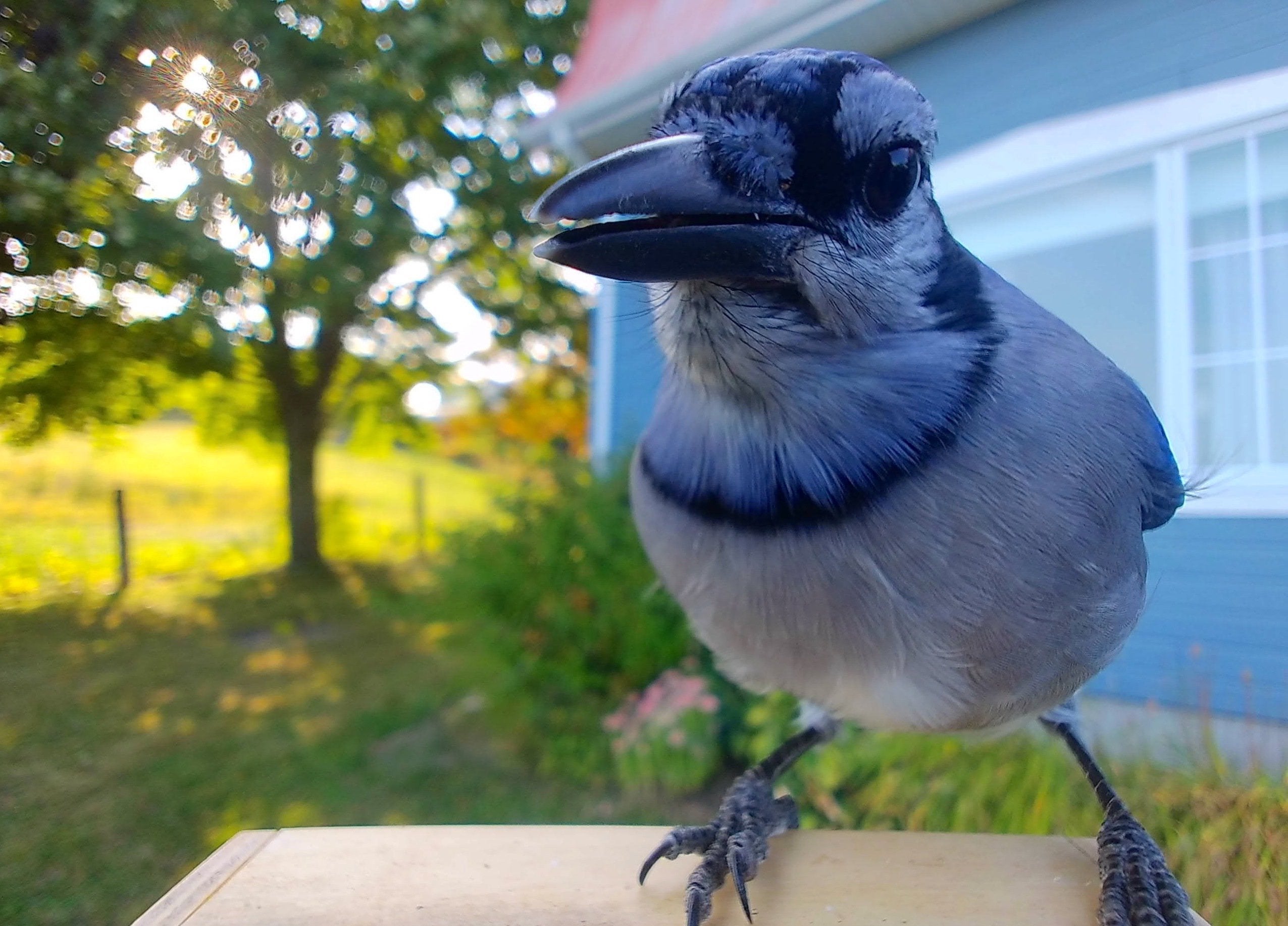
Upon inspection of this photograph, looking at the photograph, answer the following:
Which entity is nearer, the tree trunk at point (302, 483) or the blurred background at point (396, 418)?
the blurred background at point (396, 418)

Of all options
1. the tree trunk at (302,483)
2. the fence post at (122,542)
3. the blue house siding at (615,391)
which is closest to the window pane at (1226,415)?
the blue house siding at (615,391)

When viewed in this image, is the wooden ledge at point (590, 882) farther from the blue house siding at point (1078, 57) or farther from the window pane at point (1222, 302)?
the blue house siding at point (1078, 57)

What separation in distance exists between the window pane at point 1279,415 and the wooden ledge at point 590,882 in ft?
2.18

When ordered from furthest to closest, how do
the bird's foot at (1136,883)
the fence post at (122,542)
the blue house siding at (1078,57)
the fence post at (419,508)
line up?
the fence post at (419,508), the fence post at (122,542), the blue house siding at (1078,57), the bird's foot at (1136,883)

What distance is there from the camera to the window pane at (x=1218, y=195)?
104 cm

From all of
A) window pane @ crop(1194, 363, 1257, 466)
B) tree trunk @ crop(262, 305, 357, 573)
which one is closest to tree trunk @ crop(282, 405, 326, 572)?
tree trunk @ crop(262, 305, 357, 573)

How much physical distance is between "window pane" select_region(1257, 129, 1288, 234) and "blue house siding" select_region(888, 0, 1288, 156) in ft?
0.33

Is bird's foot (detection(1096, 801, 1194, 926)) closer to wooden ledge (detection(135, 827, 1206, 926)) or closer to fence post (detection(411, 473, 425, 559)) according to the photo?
wooden ledge (detection(135, 827, 1206, 926))

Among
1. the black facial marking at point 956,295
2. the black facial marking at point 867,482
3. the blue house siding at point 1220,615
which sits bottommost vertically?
the blue house siding at point 1220,615

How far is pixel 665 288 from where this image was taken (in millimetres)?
756

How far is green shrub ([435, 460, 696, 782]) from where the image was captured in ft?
8.23

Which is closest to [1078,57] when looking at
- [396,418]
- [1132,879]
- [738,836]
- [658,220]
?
[658,220]

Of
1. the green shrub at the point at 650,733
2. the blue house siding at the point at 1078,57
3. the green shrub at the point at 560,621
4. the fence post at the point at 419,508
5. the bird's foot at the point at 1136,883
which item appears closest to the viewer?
the bird's foot at the point at 1136,883

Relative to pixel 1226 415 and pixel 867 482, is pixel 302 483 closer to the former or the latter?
pixel 867 482
